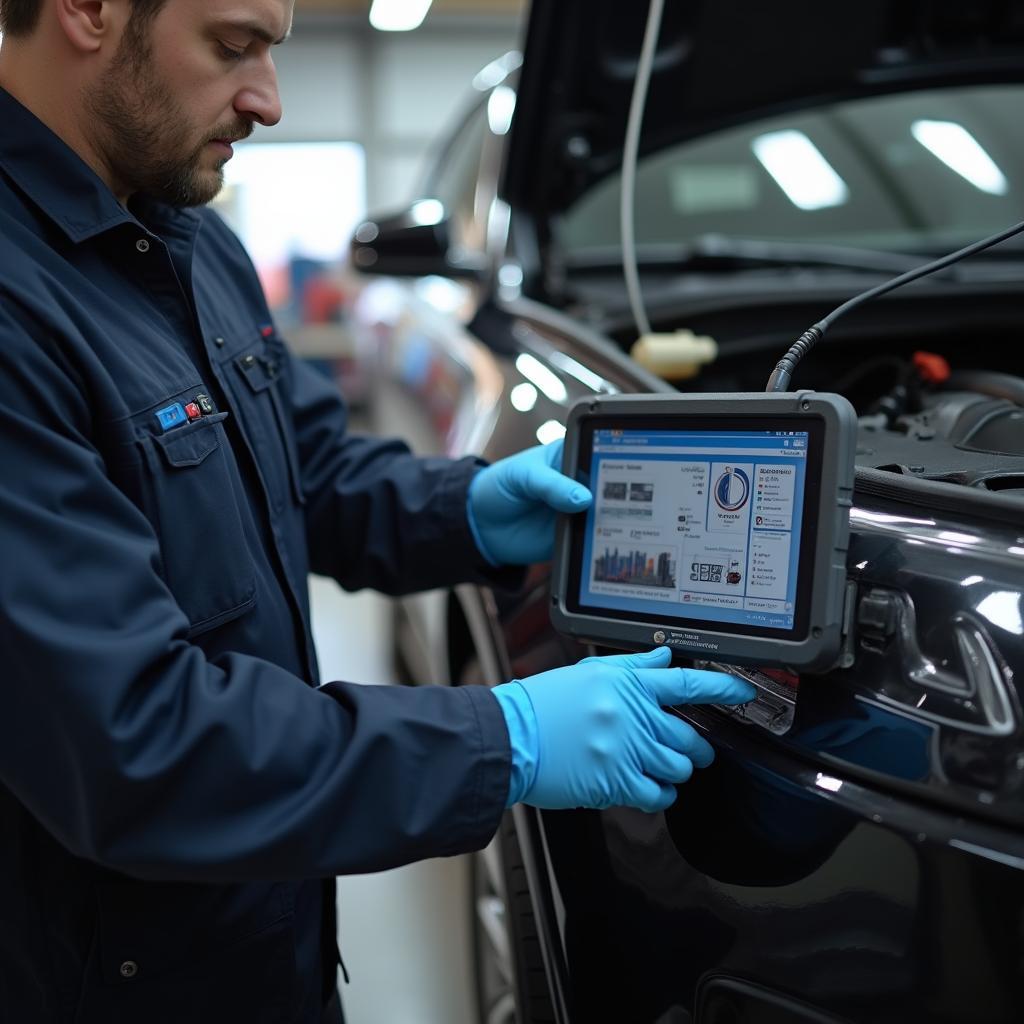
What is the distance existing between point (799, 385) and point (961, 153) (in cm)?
80

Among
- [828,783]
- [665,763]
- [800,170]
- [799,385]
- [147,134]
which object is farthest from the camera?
[800,170]

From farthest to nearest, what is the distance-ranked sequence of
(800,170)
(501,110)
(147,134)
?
(501,110) < (800,170) < (147,134)

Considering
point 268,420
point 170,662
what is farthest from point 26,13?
point 170,662

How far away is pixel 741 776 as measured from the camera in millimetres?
796

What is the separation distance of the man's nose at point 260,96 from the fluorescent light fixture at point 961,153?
1473 mm

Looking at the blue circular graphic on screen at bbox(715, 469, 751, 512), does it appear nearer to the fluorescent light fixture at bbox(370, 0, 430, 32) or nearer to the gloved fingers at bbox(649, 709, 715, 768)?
the gloved fingers at bbox(649, 709, 715, 768)

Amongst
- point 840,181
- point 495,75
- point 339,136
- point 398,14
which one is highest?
point 398,14

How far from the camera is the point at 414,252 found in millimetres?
1993

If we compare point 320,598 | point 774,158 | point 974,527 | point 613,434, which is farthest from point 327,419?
point 320,598

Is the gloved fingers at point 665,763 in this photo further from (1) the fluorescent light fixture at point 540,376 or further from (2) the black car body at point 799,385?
(1) the fluorescent light fixture at point 540,376

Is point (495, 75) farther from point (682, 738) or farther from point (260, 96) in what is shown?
point (682, 738)

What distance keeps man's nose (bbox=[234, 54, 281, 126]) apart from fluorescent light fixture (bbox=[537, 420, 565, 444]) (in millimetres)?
441

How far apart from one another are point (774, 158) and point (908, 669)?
5.04ft

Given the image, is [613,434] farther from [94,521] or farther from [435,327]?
[435,327]
